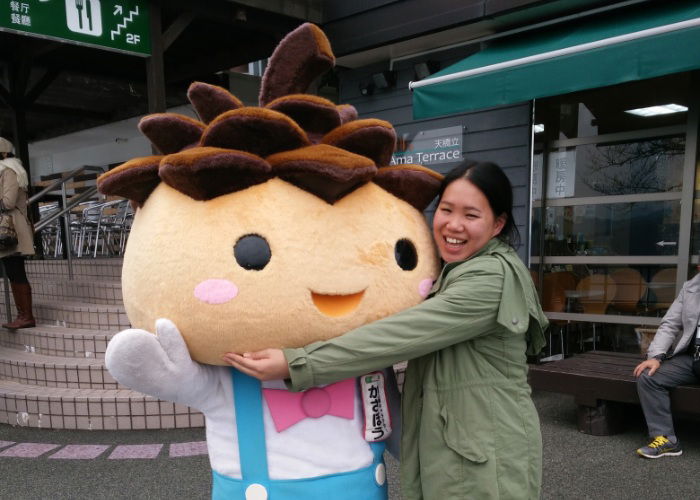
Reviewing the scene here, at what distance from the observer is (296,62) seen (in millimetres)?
1731

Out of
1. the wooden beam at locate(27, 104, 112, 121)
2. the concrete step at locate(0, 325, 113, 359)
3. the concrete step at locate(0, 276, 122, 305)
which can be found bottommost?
the concrete step at locate(0, 325, 113, 359)

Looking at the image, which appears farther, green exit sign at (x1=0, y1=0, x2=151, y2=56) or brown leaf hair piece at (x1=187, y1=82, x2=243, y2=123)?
green exit sign at (x1=0, y1=0, x2=151, y2=56)

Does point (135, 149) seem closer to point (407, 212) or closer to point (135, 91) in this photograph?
point (135, 91)

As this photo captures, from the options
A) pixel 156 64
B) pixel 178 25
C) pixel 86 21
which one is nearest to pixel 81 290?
pixel 156 64

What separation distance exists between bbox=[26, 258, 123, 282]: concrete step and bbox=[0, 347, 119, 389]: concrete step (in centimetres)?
153

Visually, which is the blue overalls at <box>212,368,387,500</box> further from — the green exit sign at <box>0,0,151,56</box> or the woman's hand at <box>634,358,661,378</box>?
the green exit sign at <box>0,0,151,56</box>

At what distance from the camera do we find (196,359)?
1586mm

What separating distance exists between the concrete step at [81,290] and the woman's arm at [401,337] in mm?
4896

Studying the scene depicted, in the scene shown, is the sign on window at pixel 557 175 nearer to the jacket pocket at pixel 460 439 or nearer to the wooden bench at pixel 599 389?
the wooden bench at pixel 599 389

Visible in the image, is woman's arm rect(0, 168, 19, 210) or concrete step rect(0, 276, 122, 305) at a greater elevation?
woman's arm rect(0, 168, 19, 210)

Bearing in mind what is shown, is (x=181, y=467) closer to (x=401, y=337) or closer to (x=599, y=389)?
(x=401, y=337)

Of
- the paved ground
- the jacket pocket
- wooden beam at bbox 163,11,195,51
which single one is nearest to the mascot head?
the jacket pocket

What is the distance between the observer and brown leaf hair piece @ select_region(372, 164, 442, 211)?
1.75m

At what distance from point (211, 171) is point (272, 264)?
300 mm
